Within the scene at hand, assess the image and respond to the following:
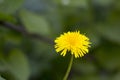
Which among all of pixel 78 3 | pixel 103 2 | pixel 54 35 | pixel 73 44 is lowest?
pixel 73 44

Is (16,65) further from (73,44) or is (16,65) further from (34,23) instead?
(73,44)

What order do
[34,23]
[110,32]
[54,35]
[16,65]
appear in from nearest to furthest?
1. [16,65]
2. [34,23]
3. [54,35]
4. [110,32]

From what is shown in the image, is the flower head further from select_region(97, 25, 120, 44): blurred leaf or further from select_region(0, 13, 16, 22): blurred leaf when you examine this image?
select_region(97, 25, 120, 44): blurred leaf

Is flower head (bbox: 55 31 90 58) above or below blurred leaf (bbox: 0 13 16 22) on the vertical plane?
below

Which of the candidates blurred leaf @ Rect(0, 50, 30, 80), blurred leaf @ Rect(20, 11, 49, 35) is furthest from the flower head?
blurred leaf @ Rect(20, 11, 49, 35)

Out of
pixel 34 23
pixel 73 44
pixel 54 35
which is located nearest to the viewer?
pixel 73 44

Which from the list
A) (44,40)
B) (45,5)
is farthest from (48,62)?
(45,5)

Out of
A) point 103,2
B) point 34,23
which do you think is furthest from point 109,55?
point 34,23
